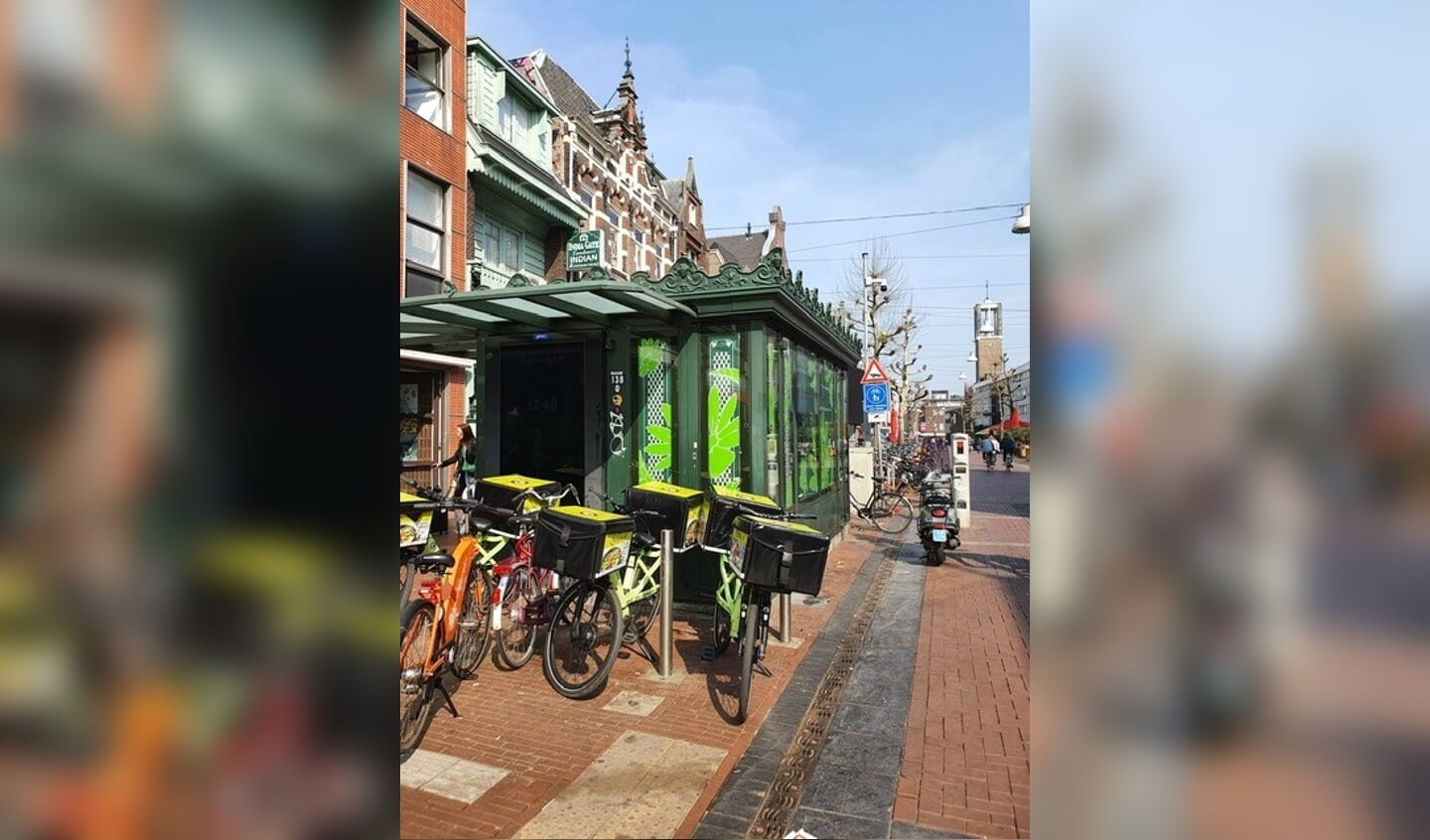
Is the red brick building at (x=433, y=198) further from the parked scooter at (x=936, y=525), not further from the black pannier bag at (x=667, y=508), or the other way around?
the parked scooter at (x=936, y=525)

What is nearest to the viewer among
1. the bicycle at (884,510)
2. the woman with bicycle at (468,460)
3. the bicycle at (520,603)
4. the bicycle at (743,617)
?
the bicycle at (743,617)

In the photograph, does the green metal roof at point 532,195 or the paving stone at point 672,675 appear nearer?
the paving stone at point 672,675

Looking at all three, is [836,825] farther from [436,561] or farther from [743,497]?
[743,497]

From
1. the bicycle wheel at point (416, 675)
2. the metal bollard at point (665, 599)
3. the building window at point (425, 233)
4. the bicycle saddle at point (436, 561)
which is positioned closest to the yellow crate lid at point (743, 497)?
the metal bollard at point (665, 599)

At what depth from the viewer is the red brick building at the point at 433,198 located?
1343cm

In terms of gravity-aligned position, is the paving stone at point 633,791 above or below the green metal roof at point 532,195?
below

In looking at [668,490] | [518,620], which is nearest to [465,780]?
[518,620]

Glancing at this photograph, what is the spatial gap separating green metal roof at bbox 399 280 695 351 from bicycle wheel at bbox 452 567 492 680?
2.14 m

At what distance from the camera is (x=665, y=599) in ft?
17.9

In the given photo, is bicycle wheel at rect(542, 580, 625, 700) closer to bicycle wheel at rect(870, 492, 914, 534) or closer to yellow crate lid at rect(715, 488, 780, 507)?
yellow crate lid at rect(715, 488, 780, 507)

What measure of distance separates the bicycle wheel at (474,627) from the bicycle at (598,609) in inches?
21.6

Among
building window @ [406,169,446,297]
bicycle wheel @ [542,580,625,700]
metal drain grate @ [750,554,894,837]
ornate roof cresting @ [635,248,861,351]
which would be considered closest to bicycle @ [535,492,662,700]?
bicycle wheel @ [542,580,625,700]
